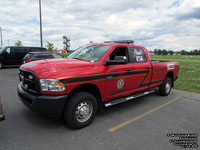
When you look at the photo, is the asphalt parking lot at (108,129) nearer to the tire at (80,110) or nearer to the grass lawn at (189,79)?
the tire at (80,110)

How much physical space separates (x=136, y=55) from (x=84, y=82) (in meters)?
2.23

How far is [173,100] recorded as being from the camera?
5.59 m

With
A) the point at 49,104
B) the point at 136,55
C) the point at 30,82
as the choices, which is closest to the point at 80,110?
the point at 49,104

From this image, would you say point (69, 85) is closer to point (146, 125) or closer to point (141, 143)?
point (141, 143)

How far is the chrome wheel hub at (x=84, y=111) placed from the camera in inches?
124

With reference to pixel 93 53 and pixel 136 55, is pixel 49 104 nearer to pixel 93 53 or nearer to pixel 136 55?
pixel 93 53

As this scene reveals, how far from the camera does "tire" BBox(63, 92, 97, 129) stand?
2.98 metres

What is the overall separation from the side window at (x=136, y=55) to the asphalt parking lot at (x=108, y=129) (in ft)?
4.89

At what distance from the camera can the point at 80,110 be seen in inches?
125

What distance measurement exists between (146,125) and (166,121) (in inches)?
25.4

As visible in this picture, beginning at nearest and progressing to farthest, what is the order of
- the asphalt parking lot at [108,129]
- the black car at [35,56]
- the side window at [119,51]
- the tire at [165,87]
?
1. the asphalt parking lot at [108,129]
2. the side window at [119,51]
3. the tire at [165,87]
4. the black car at [35,56]

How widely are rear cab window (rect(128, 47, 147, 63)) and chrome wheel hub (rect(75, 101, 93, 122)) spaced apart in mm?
1932

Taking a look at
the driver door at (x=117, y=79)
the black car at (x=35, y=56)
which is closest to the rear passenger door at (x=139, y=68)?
the driver door at (x=117, y=79)

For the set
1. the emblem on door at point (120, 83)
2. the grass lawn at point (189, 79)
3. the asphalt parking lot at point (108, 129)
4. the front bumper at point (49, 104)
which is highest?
the emblem on door at point (120, 83)
